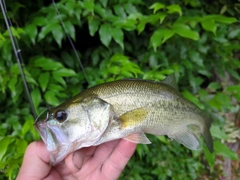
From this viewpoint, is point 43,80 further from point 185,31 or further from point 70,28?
point 185,31

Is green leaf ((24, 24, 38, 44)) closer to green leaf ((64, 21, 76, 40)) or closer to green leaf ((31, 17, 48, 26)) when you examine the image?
green leaf ((31, 17, 48, 26))

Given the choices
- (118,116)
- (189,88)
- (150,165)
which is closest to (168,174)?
(150,165)

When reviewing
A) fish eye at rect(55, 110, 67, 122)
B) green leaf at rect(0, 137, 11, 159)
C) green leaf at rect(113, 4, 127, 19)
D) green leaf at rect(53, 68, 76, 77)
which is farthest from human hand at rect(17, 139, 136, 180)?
green leaf at rect(113, 4, 127, 19)

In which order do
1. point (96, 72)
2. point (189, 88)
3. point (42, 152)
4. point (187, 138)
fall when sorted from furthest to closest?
point (189, 88)
point (96, 72)
point (187, 138)
point (42, 152)

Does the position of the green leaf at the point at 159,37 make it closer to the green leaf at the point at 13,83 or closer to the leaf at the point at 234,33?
the leaf at the point at 234,33

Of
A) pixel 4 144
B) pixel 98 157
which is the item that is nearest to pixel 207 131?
pixel 98 157

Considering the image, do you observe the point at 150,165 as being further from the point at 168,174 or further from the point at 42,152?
the point at 42,152
